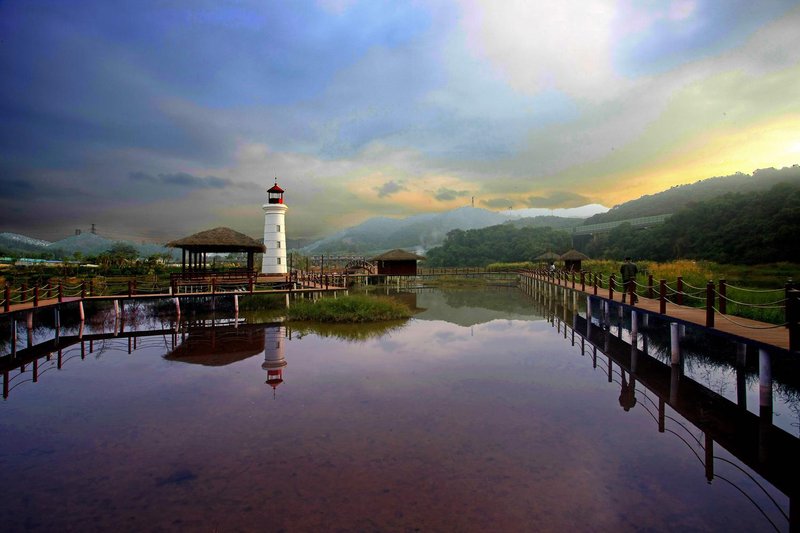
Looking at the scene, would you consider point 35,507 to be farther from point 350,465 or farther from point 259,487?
point 350,465

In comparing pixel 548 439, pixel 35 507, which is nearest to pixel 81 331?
pixel 35 507

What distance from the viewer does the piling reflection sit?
5.75 m

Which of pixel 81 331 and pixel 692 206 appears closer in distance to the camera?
pixel 81 331

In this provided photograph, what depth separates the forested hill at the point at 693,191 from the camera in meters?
86.3

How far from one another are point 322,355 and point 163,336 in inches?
284

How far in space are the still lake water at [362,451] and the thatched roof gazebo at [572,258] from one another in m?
22.2

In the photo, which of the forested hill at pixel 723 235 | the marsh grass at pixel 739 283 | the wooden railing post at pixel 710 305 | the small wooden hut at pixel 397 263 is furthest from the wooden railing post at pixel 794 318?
the forested hill at pixel 723 235

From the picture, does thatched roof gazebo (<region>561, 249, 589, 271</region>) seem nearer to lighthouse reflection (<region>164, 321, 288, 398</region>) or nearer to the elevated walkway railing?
the elevated walkway railing

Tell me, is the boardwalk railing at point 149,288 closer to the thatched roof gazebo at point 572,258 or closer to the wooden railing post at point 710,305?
the thatched roof gazebo at point 572,258

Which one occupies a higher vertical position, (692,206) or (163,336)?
(692,206)

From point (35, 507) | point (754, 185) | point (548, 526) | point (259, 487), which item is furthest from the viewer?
point (754, 185)

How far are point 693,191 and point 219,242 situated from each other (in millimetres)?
102368

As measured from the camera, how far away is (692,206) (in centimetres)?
4650

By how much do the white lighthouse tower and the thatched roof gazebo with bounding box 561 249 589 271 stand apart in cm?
2073
